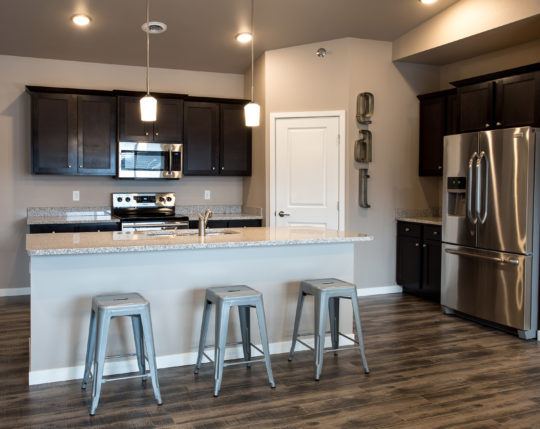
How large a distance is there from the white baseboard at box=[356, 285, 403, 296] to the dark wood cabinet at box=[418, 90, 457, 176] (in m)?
1.32

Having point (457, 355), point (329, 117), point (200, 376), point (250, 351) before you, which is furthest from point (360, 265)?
point (200, 376)

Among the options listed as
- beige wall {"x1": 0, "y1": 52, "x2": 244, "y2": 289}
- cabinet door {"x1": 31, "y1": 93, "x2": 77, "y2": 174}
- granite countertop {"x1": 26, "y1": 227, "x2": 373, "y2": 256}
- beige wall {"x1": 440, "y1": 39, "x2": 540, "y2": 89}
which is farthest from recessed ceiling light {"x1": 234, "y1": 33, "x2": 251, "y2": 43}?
beige wall {"x1": 440, "y1": 39, "x2": 540, "y2": 89}

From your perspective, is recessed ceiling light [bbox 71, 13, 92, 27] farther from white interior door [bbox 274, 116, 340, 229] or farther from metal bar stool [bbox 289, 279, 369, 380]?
metal bar stool [bbox 289, 279, 369, 380]

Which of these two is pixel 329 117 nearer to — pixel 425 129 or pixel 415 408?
pixel 425 129

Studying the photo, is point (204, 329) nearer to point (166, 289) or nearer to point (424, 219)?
point (166, 289)

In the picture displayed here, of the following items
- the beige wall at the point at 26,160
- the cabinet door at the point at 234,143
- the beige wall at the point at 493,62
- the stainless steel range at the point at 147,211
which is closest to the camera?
the beige wall at the point at 493,62

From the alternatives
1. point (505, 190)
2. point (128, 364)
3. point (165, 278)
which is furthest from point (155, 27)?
point (505, 190)

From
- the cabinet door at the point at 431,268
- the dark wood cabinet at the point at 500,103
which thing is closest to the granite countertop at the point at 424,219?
the cabinet door at the point at 431,268

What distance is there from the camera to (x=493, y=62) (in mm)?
5367

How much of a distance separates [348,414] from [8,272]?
430 centimetres

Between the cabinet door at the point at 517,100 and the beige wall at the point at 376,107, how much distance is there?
1.29 meters

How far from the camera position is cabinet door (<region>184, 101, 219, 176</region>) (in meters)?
5.96

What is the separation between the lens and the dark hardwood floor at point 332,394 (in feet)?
9.00

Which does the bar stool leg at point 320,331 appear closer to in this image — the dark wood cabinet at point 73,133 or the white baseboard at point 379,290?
the white baseboard at point 379,290
